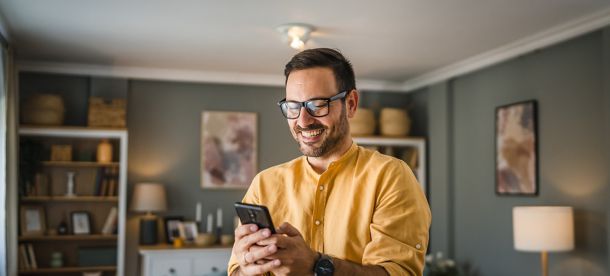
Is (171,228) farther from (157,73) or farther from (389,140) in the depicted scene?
(389,140)

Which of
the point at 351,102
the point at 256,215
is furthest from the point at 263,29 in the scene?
the point at 256,215

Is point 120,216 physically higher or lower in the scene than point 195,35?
lower

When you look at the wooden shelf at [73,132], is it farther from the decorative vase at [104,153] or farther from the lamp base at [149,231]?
the lamp base at [149,231]

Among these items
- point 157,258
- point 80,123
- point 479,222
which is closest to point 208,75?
point 80,123

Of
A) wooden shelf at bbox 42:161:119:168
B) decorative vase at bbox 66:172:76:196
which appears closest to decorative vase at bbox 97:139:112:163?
wooden shelf at bbox 42:161:119:168

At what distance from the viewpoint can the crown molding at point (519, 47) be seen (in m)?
4.38

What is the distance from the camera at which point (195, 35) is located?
16.3ft

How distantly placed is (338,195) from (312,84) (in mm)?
254

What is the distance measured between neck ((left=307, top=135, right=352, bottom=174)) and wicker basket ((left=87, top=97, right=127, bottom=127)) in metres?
4.82

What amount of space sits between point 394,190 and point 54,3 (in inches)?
134

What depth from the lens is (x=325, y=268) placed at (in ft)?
4.14

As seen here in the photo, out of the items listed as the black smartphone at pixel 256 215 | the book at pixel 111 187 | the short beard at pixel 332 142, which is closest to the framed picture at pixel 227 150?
the book at pixel 111 187

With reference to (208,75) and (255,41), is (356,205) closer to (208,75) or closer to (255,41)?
(255,41)

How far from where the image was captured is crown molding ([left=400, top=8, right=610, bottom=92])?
438 centimetres
